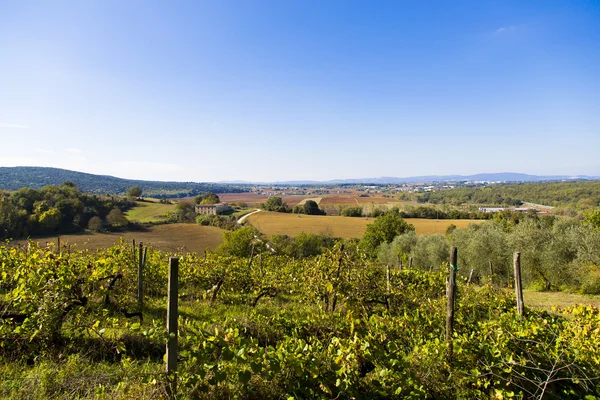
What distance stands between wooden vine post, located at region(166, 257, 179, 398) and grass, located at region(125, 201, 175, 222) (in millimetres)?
60269

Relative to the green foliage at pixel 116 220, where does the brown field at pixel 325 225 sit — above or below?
below

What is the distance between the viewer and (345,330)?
506 centimetres

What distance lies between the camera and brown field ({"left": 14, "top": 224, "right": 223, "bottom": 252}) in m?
39.2

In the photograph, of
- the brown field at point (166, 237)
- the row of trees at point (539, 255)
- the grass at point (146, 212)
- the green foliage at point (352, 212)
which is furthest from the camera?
the green foliage at point (352, 212)

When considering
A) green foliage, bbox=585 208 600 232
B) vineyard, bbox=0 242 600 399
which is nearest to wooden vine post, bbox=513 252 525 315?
vineyard, bbox=0 242 600 399

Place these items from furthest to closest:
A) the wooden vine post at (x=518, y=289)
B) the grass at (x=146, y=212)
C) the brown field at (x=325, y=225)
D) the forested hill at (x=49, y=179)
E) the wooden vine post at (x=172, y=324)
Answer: the forested hill at (x=49, y=179), the grass at (x=146, y=212), the brown field at (x=325, y=225), the wooden vine post at (x=518, y=289), the wooden vine post at (x=172, y=324)

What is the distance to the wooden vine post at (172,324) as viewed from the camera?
3.08 m

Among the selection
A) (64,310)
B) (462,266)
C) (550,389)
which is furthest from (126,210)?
(550,389)

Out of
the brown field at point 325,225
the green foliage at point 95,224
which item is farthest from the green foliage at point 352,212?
the green foliage at point 95,224

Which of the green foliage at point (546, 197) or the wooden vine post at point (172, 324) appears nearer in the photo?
the wooden vine post at point (172, 324)

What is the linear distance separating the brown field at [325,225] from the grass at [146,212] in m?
18.8

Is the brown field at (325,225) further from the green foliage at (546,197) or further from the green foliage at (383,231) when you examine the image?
the green foliage at (546,197)

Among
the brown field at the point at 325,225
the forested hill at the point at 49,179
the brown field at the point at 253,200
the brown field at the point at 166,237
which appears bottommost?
the brown field at the point at 166,237

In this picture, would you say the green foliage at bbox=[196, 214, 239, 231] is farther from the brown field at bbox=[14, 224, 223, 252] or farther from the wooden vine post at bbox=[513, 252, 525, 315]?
the wooden vine post at bbox=[513, 252, 525, 315]
